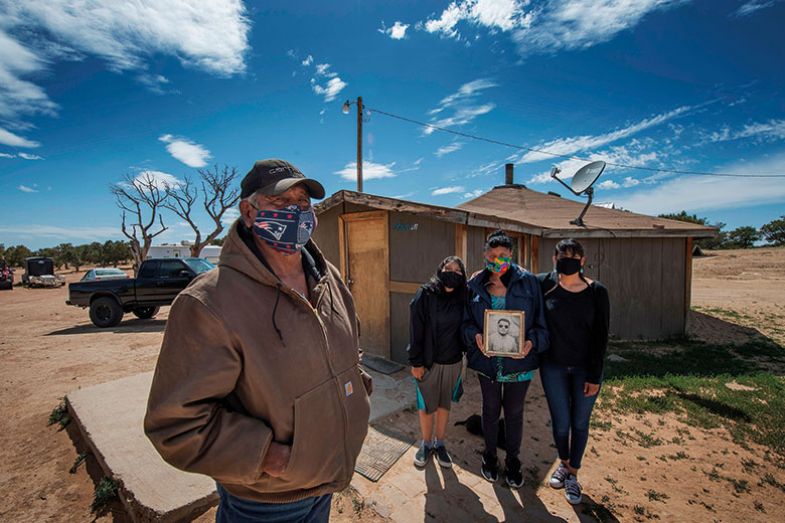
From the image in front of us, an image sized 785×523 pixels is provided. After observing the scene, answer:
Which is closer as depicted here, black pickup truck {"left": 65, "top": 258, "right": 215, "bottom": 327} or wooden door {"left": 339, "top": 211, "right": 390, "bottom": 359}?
wooden door {"left": 339, "top": 211, "right": 390, "bottom": 359}

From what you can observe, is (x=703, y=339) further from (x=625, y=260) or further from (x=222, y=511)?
(x=222, y=511)

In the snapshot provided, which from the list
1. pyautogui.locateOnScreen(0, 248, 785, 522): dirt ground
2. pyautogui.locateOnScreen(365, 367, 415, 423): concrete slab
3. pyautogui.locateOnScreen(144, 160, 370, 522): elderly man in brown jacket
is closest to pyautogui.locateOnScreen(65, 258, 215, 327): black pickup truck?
pyautogui.locateOnScreen(0, 248, 785, 522): dirt ground

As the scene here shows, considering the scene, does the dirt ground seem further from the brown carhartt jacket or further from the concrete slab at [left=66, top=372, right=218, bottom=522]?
the brown carhartt jacket

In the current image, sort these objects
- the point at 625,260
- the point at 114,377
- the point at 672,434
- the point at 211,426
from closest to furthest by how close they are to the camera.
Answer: the point at 211,426 → the point at 672,434 → the point at 114,377 → the point at 625,260

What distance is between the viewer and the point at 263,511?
1.39 meters

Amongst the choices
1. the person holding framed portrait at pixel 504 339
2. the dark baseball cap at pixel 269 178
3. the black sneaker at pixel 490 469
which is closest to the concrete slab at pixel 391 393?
the black sneaker at pixel 490 469

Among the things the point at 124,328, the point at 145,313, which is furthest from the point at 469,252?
the point at 145,313

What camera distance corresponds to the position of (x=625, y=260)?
333 inches

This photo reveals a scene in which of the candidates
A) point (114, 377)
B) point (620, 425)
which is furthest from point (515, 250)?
point (114, 377)

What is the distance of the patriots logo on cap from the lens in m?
1.55

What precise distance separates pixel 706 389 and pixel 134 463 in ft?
23.2

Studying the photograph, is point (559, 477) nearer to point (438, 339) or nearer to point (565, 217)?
point (438, 339)

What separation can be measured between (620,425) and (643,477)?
0.99 m

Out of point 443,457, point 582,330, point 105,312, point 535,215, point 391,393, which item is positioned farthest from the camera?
point 535,215
